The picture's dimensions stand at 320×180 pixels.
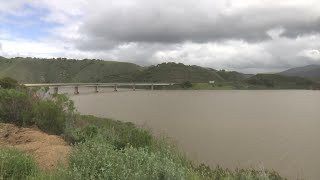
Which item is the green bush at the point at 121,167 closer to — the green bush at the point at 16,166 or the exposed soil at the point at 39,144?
the green bush at the point at 16,166

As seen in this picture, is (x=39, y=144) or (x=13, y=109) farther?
(x=13, y=109)

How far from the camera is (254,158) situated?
89.5 feet

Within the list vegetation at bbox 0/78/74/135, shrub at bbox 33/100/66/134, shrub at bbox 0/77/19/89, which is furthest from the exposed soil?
shrub at bbox 0/77/19/89

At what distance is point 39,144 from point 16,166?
6.59 metres

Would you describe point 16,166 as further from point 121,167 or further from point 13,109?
point 13,109

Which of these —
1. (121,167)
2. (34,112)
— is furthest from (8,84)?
(121,167)

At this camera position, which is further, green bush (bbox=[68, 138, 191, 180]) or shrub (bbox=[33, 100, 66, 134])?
shrub (bbox=[33, 100, 66, 134])

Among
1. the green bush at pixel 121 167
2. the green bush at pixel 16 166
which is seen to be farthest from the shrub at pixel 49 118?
the green bush at pixel 121 167

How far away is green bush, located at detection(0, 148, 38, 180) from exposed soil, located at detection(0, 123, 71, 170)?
0.80 m

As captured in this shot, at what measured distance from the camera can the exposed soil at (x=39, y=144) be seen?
13.6 metres

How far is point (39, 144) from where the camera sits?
1711cm

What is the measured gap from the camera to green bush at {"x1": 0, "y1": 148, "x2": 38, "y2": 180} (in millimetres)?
10211

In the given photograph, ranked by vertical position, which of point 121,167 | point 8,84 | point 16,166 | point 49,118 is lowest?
point 49,118

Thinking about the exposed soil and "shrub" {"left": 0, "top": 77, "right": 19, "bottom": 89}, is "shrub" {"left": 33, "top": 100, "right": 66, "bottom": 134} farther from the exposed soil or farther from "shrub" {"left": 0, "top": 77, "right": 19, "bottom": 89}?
"shrub" {"left": 0, "top": 77, "right": 19, "bottom": 89}
